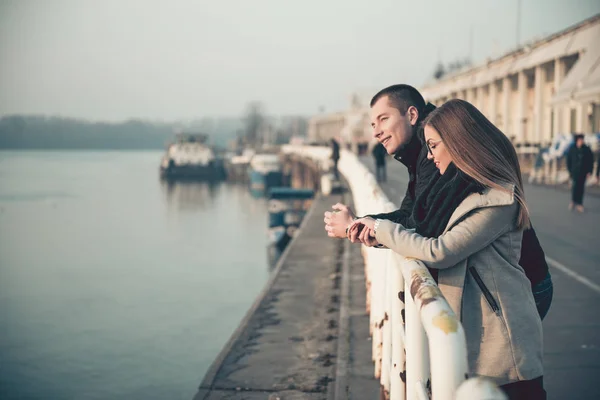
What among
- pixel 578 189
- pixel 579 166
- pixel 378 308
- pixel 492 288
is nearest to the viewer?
pixel 492 288

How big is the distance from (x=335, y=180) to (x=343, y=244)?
13809mm

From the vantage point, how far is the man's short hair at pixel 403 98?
368cm

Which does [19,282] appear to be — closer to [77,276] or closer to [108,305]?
[77,276]

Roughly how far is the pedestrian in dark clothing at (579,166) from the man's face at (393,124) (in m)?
13.5

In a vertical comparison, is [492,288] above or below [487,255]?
below

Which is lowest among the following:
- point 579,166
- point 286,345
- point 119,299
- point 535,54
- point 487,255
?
point 119,299

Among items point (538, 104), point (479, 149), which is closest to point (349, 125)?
point (538, 104)

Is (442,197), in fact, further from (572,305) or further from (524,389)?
(572,305)

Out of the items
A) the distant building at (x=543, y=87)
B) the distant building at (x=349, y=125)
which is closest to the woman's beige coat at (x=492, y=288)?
the distant building at (x=543, y=87)

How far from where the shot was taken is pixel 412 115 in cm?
368

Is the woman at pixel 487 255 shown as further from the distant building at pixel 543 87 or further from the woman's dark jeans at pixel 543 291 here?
the distant building at pixel 543 87

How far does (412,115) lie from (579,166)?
44.6ft

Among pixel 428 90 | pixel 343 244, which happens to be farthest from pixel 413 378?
pixel 428 90

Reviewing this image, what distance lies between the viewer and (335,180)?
29.5 metres
